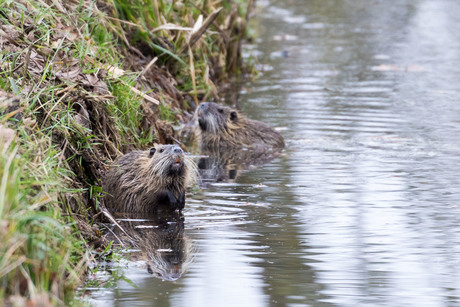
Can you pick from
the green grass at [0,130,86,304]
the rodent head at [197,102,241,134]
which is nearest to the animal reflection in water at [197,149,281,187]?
the rodent head at [197,102,241,134]

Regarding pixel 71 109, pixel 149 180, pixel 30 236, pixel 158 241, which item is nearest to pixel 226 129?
pixel 149 180

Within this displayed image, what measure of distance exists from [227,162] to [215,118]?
2.33 ft

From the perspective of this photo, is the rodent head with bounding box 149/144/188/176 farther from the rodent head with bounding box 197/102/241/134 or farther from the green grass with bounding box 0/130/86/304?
the rodent head with bounding box 197/102/241/134

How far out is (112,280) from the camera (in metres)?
4.52

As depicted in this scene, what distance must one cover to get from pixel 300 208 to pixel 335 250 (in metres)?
1.10

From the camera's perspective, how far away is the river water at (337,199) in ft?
14.4

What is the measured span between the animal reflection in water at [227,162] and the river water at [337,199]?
0.21ft

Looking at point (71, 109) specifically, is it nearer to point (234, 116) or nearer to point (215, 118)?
point (215, 118)

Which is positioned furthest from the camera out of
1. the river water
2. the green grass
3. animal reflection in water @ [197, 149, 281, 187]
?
animal reflection in water @ [197, 149, 281, 187]

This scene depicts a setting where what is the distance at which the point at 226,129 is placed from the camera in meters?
9.05

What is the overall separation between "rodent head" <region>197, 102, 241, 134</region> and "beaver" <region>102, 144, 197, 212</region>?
7.98ft

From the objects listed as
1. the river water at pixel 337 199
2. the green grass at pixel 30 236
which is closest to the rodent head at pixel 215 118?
the river water at pixel 337 199

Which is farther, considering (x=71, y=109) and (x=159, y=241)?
(x=71, y=109)

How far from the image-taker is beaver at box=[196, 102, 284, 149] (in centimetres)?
888
